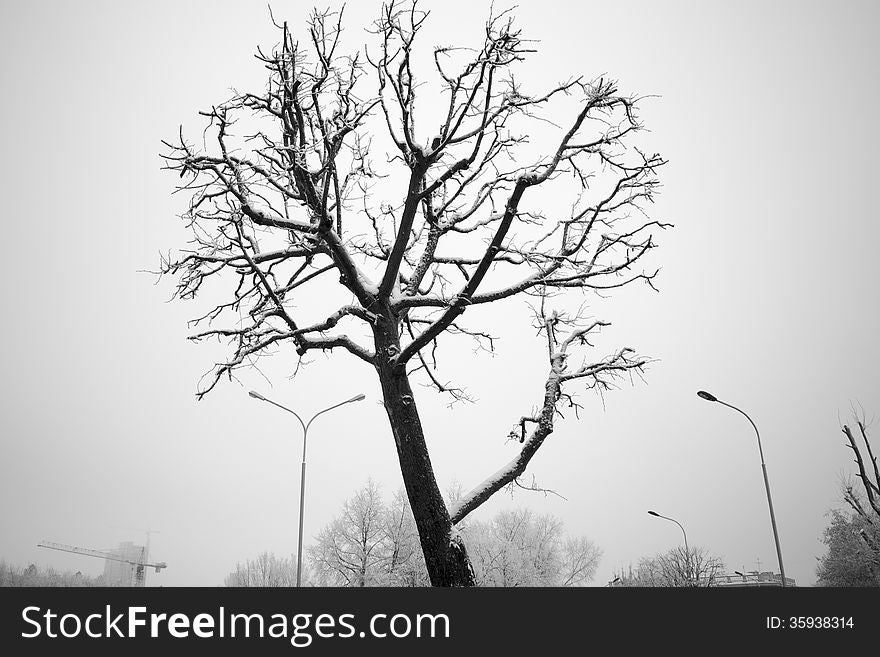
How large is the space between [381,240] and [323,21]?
9.18ft

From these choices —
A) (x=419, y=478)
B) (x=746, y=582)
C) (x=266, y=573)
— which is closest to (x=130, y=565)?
(x=266, y=573)

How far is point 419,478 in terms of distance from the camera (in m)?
5.89

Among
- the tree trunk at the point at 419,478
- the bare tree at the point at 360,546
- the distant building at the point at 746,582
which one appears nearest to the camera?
the tree trunk at the point at 419,478

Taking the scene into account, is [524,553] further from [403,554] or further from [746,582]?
[746,582]

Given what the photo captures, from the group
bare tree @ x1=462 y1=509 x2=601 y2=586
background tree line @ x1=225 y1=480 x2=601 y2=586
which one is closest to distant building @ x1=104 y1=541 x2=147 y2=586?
background tree line @ x1=225 y1=480 x2=601 y2=586

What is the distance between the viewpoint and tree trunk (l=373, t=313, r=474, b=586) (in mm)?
5723

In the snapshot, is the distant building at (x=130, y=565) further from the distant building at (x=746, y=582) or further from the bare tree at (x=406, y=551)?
the distant building at (x=746, y=582)

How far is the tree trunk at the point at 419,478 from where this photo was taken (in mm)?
5723

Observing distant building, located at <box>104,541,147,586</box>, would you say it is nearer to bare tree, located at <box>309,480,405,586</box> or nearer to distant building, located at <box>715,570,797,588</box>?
bare tree, located at <box>309,480,405,586</box>

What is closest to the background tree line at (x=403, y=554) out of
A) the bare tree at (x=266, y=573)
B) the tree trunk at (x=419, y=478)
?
the bare tree at (x=266, y=573)

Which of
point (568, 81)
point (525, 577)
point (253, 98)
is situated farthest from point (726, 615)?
point (525, 577)

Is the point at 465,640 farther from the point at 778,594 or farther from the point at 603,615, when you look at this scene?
the point at 778,594

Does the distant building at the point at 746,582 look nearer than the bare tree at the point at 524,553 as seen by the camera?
Yes

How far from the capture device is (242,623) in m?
3.79
